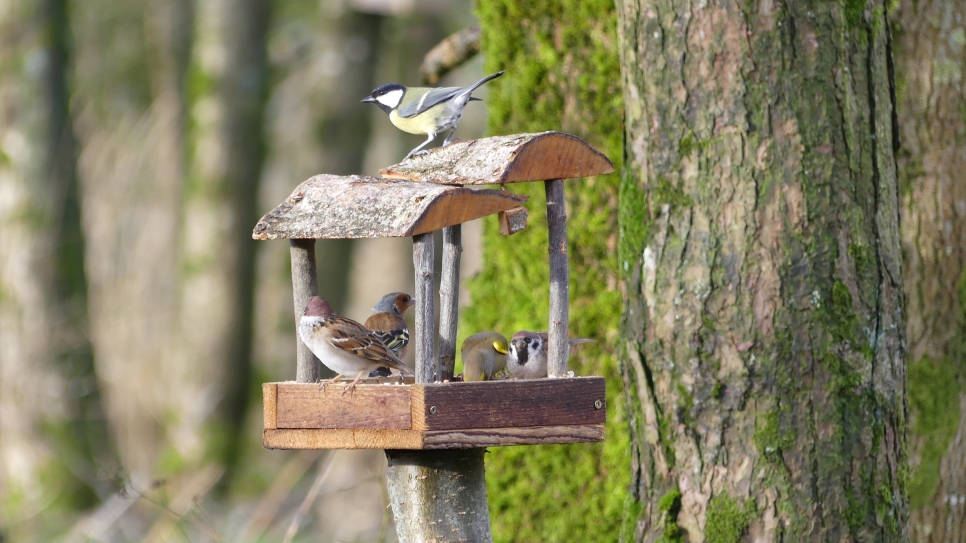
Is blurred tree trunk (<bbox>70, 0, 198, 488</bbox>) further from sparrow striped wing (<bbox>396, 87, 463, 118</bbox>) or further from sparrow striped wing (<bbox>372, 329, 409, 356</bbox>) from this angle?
sparrow striped wing (<bbox>396, 87, 463, 118</bbox>)

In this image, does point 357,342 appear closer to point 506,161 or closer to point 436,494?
point 436,494

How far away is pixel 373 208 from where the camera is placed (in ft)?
11.3

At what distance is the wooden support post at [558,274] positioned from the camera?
392 centimetres

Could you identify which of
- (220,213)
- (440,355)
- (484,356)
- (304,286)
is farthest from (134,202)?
(440,355)

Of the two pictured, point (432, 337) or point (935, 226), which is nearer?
point (432, 337)

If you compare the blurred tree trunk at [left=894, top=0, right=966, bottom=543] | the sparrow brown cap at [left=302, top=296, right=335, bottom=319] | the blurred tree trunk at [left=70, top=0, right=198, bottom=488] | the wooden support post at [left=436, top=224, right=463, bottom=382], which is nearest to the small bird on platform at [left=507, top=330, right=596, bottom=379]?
the wooden support post at [left=436, top=224, right=463, bottom=382]

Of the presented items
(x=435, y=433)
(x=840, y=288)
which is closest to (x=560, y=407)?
(x=435, y=433)

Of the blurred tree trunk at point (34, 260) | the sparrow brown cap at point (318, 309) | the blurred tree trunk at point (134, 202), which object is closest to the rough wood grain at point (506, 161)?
the sparrow brown cap at point (318, 309)

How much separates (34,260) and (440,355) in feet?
26.6

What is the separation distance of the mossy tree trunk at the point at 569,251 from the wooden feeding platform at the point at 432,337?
6.13 ft

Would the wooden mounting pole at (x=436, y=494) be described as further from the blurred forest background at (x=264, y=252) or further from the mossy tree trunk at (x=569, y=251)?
the mossy tree trunk at (x=569, y=251)

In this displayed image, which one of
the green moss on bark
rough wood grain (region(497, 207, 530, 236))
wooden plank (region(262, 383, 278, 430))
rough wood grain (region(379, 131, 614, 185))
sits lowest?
the green moss on bark

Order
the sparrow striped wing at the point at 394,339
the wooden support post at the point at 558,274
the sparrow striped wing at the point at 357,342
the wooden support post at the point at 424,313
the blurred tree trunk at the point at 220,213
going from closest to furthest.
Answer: the wooden support post at the point at 424,313, the sparrow striped wing at the point at 357,342, the wooden support post at the point at 558,274, the sparrow striped wing at the point at 394,339, the blurred tree trunk at the point at 220,213

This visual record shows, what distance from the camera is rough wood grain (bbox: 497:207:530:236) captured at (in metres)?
3.76
